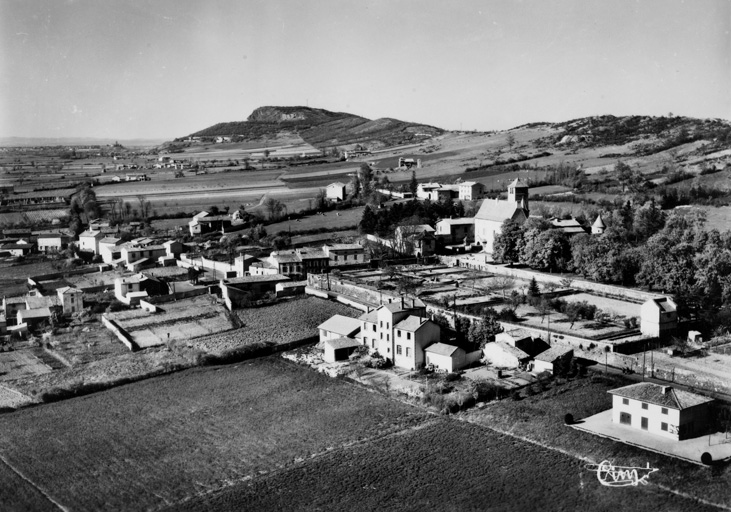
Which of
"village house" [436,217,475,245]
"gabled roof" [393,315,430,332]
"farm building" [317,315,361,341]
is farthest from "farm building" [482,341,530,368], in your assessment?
"village house" [436,217,475,245]

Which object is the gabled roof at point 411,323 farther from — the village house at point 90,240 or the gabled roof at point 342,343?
the village house at point 90,240

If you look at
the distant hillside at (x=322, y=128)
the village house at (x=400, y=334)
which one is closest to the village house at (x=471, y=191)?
the village house at (x=400, y=334)

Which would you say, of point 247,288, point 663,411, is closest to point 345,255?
point 247,288

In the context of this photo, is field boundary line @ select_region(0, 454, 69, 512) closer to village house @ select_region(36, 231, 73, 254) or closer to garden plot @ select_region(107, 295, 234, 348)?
garden plot @ select_region(107, 295, 234, 348)

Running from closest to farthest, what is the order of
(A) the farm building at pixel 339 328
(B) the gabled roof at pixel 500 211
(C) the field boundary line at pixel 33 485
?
1. (C) the field boundary line at pixel 33 485
2. (A) the farm building at pixel 339 328
3. (B) the gabled roof at pixel 500 211

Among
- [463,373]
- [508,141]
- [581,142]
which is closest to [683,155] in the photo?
[581,142]

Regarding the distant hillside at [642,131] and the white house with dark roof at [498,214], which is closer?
the white house with dark roof at [498,214]

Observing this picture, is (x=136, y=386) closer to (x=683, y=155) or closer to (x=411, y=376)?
(x=411, y=376)
